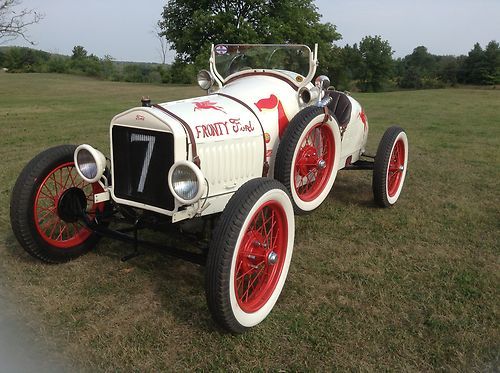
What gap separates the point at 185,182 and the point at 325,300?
1315 mm

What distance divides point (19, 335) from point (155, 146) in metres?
1.44

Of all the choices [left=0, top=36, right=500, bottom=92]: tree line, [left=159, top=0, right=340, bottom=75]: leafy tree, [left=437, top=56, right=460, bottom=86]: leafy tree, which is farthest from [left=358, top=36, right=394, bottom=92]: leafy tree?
[left=159, top=0, right=340, bottom=75]: leafy tree

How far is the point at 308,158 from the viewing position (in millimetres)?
3900

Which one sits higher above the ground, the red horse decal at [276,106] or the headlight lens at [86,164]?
the red horse decal at [276,106]

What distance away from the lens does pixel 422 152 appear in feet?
27.7

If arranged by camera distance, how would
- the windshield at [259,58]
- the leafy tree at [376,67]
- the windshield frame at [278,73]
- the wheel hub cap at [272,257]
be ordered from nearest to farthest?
1. the wheel hub cap at [272,257]
2. the windshield frame at [278,73]
3. the windshield at [259,58]
4. the leafy tree at [376,67]

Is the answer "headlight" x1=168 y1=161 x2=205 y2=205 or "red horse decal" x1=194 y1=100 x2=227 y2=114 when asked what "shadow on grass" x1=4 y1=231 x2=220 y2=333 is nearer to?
"headlight" x1=168 y1=161 x2=205 y2=205

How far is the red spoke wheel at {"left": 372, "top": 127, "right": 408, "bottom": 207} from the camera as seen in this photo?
4785 millimetres

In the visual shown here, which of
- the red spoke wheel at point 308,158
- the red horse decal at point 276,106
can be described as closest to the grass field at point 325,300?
the red spoke wheel at point 308,158

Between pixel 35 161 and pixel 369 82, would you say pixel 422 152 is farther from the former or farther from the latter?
pixel 369 82

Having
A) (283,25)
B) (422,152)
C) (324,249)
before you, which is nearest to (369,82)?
(283,25)

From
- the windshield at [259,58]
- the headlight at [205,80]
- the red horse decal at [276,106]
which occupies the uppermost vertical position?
the windshield at [259,58]

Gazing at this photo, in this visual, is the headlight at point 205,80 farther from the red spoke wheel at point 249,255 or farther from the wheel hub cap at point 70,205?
the red spoke wheel at point 249,255

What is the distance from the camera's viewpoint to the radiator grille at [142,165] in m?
3.00
